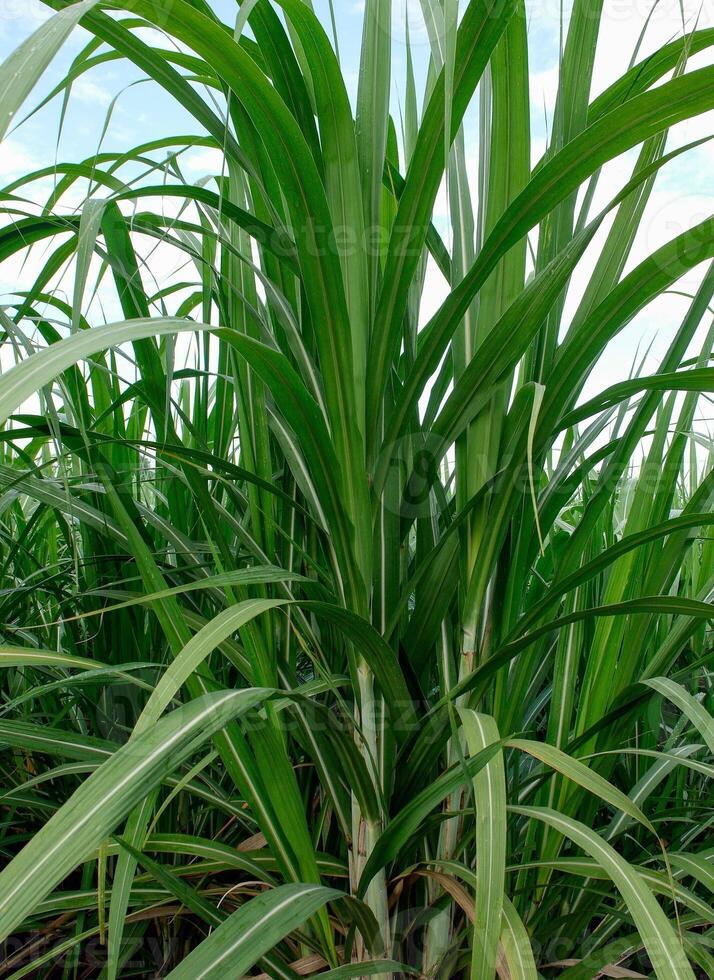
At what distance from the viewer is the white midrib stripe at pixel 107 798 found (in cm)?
24

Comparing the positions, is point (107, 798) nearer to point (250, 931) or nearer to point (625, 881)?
point (250, 931)

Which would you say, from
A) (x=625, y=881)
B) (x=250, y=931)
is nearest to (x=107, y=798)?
(x=250, y=931)

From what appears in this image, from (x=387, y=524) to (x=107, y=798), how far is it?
0.83ft

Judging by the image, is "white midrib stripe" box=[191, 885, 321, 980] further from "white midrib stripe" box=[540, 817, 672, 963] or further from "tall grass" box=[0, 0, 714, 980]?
"white midrib stripe" box=[540, 817, 672, 963]

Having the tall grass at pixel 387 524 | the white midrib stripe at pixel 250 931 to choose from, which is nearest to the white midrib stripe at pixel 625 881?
the tall grass at pixel 387 524

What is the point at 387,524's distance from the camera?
471 mm

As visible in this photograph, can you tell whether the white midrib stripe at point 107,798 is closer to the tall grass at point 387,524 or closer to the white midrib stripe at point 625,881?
the tall grass at point 387,524

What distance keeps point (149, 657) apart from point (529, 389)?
17.6 inches

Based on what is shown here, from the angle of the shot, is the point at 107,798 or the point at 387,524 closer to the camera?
the point at 107,798

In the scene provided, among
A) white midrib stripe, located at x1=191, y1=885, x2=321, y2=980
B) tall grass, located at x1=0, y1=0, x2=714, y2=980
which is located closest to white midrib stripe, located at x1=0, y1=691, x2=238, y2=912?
tall grass, located at x1=0, y1=0, x2=714, y2=980

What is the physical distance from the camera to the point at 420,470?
0.46m

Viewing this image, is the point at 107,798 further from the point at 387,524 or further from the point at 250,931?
the point at 387,524

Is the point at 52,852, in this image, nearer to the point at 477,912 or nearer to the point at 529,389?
the point at 477,912

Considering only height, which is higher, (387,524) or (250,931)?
(387,524)
